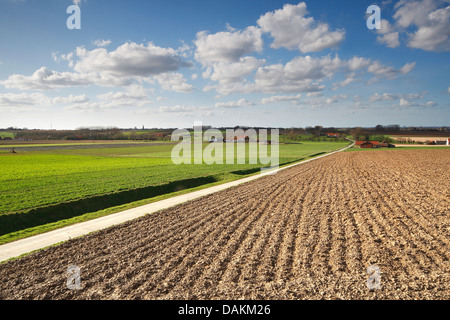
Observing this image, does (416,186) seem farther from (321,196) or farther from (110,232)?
(110,232)

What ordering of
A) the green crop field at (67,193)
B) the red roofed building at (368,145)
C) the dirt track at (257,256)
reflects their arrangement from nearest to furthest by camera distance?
1. the dirt track at (257,256)
2. the green crop field at (67,193)
3. the red roofed building at (368,145)

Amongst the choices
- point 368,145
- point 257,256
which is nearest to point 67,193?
point 257,256

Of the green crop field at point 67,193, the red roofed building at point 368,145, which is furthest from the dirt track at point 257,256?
the red roofed building at point 368,145

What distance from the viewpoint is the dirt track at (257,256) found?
7340 millimetres

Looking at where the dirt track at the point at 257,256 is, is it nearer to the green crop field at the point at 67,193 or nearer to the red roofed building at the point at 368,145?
the green crop field at the point at 67,193

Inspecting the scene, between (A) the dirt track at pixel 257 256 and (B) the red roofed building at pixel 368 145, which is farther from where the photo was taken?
(B) the red roofed building at pixel 368 145

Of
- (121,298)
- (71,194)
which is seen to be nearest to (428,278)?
(121,298)

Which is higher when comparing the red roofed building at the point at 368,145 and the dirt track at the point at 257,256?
the red roofed building at the point at 368,145

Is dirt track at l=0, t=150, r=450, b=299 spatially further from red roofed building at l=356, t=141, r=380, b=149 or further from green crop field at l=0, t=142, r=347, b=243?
red roofed building at l=356, t=141, r=380, b=149

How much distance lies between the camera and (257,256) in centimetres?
936

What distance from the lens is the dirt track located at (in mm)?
7340

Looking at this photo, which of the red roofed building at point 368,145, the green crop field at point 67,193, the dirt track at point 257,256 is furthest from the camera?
the red roofed building at point 368,145

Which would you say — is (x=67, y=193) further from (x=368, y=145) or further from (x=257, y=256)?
(x=368, y=145)

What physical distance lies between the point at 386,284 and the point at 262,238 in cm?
457
